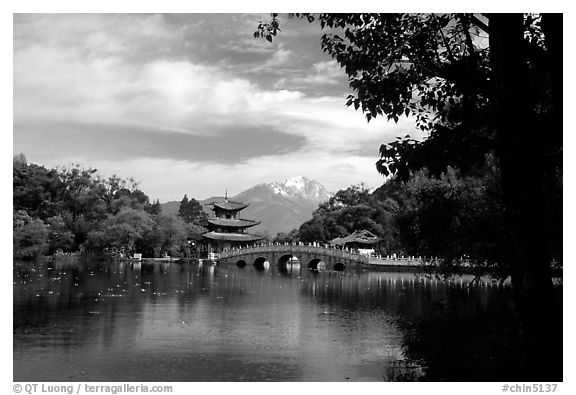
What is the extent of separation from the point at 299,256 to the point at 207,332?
3218 cm

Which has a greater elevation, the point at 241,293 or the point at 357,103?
the point at 357,103

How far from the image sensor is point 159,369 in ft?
31.3

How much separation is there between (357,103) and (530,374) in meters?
3.52

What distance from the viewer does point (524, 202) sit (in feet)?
17.8

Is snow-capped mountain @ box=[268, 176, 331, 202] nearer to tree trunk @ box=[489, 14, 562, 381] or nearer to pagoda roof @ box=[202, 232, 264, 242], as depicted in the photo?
pagoda roof @ box=[202, 232, 264, 242]

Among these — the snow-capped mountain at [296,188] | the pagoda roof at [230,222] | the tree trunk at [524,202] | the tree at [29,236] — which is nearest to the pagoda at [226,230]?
the pagoda roof at [230,222]

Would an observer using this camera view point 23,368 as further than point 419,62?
Yes

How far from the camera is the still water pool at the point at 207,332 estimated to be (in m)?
9.55

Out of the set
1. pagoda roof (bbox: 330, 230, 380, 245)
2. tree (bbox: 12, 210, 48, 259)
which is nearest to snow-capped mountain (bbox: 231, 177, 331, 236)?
pagoda roof (bbox: 330, 230, 380, 245)

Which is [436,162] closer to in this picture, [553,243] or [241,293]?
[553,243]

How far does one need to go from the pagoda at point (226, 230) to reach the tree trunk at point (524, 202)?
50816mm

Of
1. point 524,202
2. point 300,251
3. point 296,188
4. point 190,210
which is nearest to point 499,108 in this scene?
point 524,202

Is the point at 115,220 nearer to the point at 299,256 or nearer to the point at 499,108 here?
the point at 299,256
